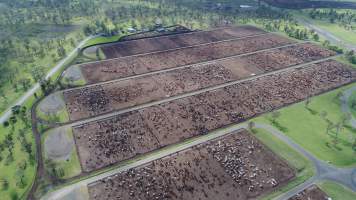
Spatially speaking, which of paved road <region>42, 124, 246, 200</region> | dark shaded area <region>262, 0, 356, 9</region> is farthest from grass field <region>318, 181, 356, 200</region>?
dark shaded area <region>262, 0, 356, 9</region>

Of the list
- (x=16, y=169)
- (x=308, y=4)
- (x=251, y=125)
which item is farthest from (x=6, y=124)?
(x=308, y=4)

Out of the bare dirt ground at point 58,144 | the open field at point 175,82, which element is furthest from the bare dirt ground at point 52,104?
the bare dirt ground at point 58,144

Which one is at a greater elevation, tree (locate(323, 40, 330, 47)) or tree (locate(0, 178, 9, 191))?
tree (locate(323, 40, 330, 47))

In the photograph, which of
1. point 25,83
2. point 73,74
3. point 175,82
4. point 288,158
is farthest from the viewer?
point 73,74

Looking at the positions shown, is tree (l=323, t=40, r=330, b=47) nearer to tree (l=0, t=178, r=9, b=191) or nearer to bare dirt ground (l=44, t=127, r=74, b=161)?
bare dirt ground (l=44, t=127, r=74, b=161)

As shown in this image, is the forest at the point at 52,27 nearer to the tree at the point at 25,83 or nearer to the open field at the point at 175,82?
the tree at the point at 25,83

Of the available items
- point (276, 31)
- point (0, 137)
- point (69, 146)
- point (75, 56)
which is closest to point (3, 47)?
point (75, 56)

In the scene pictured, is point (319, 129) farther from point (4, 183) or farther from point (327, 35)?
point (327, 35)
